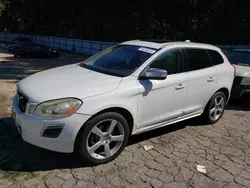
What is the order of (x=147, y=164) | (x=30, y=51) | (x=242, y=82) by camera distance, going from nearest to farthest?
(x=147, y=164) < (x=242, y=82) < (x=30, y=51)

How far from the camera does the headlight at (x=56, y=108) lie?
304 cm

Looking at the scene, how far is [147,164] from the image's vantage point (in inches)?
140

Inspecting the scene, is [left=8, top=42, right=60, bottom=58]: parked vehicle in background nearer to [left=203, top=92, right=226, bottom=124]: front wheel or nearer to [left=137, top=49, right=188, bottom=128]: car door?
[left=203, top=92, right=226, bottom=124]: front wheel

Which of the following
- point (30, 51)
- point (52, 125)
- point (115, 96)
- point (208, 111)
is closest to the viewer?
point (52, 125)

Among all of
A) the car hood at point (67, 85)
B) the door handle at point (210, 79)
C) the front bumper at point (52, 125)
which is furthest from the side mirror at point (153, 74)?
the door handle at point (210, 79)

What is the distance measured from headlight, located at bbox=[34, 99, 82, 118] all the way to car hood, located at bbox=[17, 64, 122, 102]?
0.07 meters

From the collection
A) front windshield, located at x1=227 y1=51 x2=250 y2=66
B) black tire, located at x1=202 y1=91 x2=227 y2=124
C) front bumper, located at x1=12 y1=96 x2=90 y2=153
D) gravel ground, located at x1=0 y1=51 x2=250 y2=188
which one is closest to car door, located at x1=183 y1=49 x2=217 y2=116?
black tire, located at x1=202 y1=91 x2=227 y2=124

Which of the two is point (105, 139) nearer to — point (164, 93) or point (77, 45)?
point (164, 93)

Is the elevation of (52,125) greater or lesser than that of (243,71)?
lesser

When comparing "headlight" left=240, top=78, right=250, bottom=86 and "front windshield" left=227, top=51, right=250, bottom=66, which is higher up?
"front windshield" left=227, top=51, right=250, bottom=66

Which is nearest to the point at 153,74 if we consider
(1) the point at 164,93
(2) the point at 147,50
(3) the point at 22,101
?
(1) the point at 164,93

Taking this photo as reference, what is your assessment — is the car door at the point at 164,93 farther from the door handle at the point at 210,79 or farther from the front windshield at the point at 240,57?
the front windshield at the point at 240,57

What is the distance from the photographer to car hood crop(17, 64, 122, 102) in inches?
124

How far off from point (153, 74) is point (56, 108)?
1418mm
